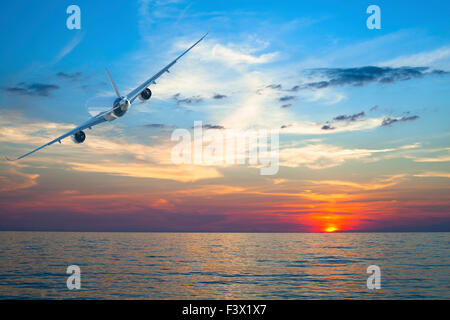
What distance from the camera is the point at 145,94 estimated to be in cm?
5134

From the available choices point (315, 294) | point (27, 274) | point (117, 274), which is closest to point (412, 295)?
point (315, 294)

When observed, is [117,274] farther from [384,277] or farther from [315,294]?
[384,277]

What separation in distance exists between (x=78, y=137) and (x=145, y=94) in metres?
12.5

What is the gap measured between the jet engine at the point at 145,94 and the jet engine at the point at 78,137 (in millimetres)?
11057

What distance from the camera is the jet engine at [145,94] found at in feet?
168

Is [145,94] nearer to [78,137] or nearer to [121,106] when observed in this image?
[121,106]

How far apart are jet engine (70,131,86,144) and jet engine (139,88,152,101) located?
36.3ft

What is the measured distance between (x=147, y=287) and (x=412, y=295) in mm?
36103

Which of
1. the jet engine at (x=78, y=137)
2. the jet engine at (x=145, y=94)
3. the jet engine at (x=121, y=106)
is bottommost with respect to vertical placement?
the jet engine at (x=78, y=137)

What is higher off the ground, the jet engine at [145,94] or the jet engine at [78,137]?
the jet engine at [145,94]

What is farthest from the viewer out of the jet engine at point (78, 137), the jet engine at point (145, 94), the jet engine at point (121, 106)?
the jet engine at point (78, 137)

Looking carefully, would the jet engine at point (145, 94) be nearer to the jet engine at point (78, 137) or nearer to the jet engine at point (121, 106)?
the jet engine at point (121, 106)

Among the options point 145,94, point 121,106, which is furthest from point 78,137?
point 145,94

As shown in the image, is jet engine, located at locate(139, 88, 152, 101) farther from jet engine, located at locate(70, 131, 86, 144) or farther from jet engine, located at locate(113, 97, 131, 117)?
jet engine, located at locate(70, 131, 86, 144)
